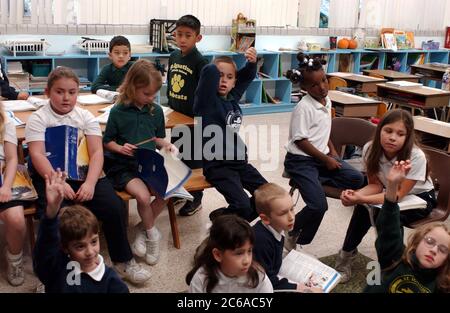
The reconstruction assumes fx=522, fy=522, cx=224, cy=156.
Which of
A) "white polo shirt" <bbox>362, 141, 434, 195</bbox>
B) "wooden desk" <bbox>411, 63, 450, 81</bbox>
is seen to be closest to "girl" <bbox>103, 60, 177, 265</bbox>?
"white polo shirt" <bbox>362, 141, 434, 195</bbox>

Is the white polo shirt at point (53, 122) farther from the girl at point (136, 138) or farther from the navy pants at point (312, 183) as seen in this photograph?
the navy pants at point (312, 183)

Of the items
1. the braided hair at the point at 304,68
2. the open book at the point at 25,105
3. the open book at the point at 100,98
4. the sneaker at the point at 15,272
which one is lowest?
the sneaker at the point at 15,272

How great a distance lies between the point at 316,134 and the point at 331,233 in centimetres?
74

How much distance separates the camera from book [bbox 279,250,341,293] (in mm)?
1951

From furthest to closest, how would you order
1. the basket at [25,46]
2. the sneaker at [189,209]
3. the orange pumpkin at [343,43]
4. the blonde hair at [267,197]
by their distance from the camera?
the orange pumpkin at [343,43]
the basket at [25,46]
the sneaker at [189,209]
the blonde hair at [267,197]

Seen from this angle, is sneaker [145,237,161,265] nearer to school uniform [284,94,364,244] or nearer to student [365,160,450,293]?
school uniform [284,94,364,244]

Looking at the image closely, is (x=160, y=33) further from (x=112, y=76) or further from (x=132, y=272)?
(x=132, y=272)

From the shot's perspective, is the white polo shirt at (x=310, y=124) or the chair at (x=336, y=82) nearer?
the white polo shirt at (x=310, y=124)

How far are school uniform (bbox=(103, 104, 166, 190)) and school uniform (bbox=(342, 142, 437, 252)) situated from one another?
1.08 m

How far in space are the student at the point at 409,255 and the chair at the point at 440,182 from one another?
0.64 m

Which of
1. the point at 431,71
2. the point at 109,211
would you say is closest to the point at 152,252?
the point at 109,211

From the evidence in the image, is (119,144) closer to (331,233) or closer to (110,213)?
(110,213)

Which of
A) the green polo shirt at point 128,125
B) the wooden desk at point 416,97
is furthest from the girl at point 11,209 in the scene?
the wooden desk at point 416,97

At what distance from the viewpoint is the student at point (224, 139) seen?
261 centimetres
